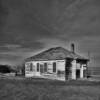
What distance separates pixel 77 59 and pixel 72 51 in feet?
10.00

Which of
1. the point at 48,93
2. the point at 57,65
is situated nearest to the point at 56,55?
the point at 57,65

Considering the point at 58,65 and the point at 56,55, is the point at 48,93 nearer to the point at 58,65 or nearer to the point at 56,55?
the point at 58,65

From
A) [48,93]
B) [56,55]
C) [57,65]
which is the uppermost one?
[56,55]

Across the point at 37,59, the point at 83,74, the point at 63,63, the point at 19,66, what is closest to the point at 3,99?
the point at 63,63

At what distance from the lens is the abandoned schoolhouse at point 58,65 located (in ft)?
81.9

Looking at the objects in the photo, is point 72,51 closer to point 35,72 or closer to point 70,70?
point 70,70

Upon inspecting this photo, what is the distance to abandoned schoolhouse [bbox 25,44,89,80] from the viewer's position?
983 inches

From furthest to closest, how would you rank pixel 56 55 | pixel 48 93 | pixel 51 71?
pixel 56 55 → pixel 51 71 → pixel 48 93

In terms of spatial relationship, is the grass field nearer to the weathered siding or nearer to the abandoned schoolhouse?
the weathered siding

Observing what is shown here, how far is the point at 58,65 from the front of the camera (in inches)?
995

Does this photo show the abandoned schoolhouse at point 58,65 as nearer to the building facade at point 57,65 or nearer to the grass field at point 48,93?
the building facade at point 57,65

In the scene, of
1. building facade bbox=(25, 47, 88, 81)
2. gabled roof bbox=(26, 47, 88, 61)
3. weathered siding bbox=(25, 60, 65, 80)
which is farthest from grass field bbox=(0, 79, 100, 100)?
gabled roof bbox=(26, 47, 88, 61)

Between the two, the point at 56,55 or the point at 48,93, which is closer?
the point at 48,93

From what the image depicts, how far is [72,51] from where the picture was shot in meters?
28.8
